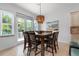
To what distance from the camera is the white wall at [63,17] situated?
2.37 meters

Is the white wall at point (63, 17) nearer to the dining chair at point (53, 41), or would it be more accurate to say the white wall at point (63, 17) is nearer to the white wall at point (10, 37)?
the dining chair at point (53, 41)

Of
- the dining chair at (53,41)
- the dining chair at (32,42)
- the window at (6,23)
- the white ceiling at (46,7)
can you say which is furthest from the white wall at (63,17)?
the window at (6,23)

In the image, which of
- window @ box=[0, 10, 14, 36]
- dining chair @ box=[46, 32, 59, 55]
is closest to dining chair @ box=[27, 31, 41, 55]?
dining chair @ box=[46, 32, 59, 55]

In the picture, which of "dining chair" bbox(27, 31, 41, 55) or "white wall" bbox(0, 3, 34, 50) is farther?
"dining chair" bbox(27, 31, 41, 55)

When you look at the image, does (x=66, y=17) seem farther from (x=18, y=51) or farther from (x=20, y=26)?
(x=18, y=51)

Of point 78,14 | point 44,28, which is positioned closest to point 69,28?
point 78,14

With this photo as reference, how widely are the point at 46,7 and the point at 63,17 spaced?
430mm

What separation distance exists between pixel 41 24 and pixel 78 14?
30.9 inches

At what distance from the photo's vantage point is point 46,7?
241 centimetres

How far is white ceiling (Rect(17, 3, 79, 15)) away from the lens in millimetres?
2346

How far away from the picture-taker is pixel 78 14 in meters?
2.37

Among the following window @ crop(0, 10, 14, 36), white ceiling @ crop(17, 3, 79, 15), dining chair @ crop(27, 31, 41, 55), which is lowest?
dining chair @ crop(27, 31, 41, 55)

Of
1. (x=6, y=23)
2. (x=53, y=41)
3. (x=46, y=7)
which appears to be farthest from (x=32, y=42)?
(x=46, y=7)

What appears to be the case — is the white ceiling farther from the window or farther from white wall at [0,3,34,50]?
the window
